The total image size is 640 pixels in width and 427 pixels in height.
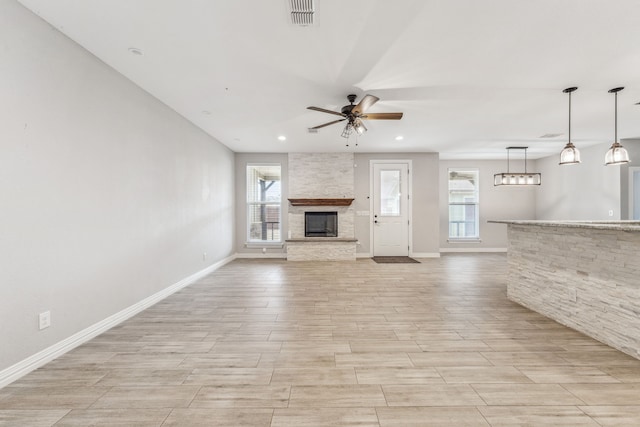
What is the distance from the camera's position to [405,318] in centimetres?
302

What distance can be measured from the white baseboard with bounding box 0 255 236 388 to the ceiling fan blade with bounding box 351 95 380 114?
11.3 feet

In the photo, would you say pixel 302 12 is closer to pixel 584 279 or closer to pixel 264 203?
pixel 584 279

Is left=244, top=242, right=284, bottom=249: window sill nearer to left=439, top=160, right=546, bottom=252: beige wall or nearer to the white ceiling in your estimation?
the white ceiling

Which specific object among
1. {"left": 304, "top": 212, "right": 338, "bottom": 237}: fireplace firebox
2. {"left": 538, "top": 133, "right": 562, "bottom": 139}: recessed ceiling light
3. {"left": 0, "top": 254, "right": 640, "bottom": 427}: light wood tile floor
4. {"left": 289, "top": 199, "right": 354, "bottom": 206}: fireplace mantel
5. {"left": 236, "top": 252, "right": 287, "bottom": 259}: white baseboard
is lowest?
{"left": 0, "top": 254, "right": 640, "bottom": 427}: light wood tile floor

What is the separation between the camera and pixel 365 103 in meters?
3.11

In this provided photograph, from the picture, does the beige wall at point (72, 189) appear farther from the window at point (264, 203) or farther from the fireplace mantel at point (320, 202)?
the fireplace mantel at point (320, 202)

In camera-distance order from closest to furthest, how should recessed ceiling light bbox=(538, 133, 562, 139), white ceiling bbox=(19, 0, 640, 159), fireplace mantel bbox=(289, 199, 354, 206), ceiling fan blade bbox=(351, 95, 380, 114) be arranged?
1. white ceiling bbox=(19, 0, 640, 159)
2. ceiling fan blade bbox=(351, 95, 380, 114)
3. recessed ceiling light bbox=(538, 133, 562, 139)
4. fireplace mantel bbox=(289, 199, 354, 206)

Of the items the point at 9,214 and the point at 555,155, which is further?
the point at 555,155

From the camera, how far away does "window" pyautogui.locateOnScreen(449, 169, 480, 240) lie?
25.7 feet

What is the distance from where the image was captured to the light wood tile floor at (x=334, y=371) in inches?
63.1

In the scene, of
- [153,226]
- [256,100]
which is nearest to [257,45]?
[256,100]

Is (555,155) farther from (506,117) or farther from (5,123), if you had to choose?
(5,123)

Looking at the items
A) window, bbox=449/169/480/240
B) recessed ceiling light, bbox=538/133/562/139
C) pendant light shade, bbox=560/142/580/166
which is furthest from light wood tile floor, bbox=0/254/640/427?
window, bbox=449/169/480/240

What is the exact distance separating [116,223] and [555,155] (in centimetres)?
943
